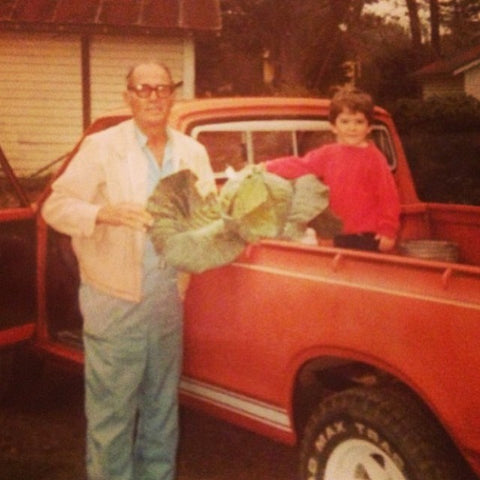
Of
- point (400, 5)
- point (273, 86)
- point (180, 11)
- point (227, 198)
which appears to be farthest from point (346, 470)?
point (400, 5)

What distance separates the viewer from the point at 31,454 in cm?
484

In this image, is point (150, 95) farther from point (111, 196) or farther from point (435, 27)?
point (435, 27)

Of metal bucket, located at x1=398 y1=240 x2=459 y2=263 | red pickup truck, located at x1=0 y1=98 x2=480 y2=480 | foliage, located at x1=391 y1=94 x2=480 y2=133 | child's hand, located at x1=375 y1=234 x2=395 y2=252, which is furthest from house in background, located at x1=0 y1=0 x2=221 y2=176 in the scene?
child's hand, located at x1=375 y1=234 x2=395 y2=252

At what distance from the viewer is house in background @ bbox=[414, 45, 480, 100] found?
33.8m

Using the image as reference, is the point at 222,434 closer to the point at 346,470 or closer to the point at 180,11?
the point at 346,470

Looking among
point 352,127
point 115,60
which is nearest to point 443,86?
point 115,60

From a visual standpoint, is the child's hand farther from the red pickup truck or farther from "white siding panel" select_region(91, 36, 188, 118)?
"white siding panel" select_region(91, 36, 188, 118)

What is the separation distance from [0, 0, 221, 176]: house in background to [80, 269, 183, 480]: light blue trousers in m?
13.2

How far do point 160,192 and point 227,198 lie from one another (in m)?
0.28

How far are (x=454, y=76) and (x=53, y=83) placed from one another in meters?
24.4

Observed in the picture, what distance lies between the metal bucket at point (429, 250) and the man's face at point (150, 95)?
4.79 ft

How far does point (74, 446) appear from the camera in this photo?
498 cm

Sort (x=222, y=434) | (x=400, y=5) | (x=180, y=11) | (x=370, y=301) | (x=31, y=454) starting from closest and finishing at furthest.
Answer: (x=370, y=301), (x=31, y=454), (x=222, y=434), (x=180, y=11), (x=400, y=5)

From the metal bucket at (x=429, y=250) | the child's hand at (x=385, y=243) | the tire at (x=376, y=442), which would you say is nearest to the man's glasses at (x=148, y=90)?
the child's hand at (x=385, y=243)
